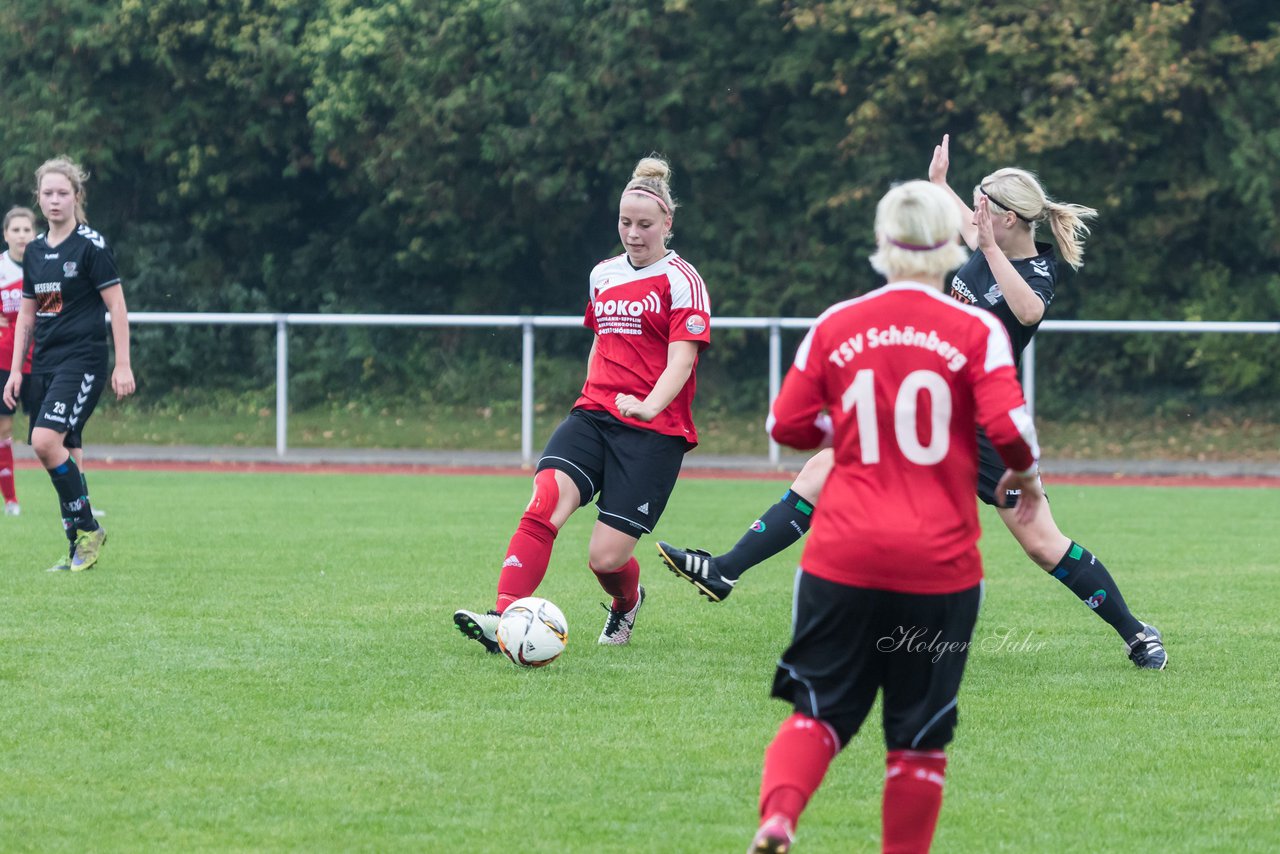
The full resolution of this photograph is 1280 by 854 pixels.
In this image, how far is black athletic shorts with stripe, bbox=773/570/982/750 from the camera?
3689 millimetres

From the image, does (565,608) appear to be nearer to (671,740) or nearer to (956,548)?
(671,740)

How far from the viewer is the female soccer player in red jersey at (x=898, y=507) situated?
3.63m

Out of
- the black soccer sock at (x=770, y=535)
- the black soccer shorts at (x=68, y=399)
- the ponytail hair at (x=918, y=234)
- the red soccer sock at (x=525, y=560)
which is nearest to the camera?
the ponytail hair at (x=918, y=234)

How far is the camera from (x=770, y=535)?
6984mm

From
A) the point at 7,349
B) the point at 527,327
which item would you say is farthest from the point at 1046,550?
the point at 527,327

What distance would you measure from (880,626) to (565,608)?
4.65m

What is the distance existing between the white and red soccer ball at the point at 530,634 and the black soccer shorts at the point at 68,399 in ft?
11.9

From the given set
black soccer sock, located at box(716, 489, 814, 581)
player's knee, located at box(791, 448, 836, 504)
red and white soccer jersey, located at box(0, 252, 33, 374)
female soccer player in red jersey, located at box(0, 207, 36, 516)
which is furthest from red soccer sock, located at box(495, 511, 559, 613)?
red and white soccer jersey, located at box(0, 252, 33, 374)

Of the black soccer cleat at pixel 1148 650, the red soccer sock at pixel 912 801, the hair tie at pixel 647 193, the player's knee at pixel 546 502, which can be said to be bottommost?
the black soccer cleat at pixel 1148 650

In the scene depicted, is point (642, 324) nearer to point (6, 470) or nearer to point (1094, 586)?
point (1094, 586)

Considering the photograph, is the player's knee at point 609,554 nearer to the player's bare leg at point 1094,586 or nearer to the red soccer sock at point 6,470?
the player's bare leg at point 1094,586

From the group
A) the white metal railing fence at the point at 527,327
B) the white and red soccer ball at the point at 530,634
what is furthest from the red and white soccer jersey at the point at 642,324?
the white metal railing fence at the point at 527,327

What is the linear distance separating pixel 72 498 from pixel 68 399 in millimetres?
529

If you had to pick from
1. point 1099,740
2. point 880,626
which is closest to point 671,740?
point 1099,740
